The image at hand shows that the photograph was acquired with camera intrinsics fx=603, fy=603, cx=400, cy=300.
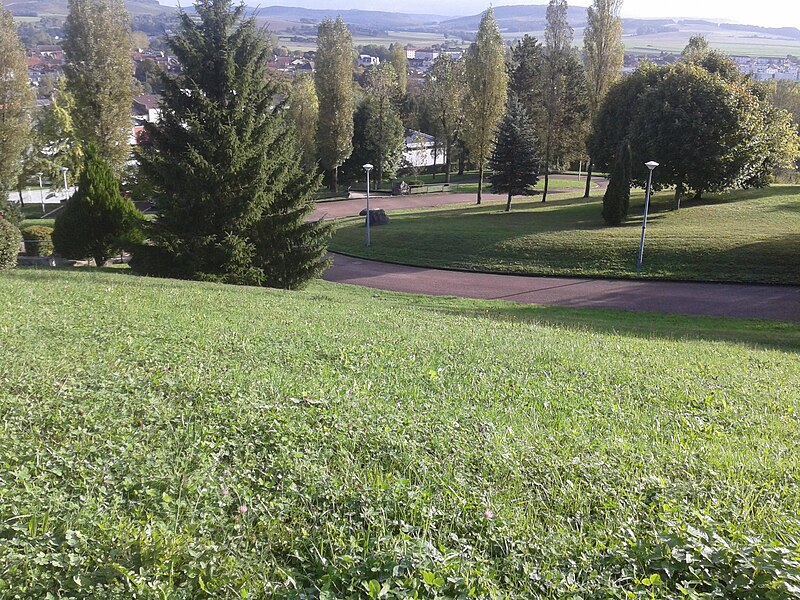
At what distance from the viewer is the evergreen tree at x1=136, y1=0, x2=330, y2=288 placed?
56.4 ft

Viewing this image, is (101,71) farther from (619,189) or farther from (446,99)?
(446,99)

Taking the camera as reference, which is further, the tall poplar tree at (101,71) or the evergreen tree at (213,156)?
the tall poplar tree at (101,71)

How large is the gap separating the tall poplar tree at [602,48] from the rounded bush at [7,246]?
112 feet

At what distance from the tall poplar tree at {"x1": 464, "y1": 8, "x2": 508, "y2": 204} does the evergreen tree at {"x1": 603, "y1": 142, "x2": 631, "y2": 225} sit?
1155 centimetres

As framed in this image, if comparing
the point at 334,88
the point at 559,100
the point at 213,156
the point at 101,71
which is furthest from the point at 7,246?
the point at 559,100

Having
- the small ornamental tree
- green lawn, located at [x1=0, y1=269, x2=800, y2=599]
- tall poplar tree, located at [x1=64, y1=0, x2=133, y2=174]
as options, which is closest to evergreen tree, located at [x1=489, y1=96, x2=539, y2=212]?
tall poplar tree, located at [x1=64, y1=0, x2=133, y2=174]

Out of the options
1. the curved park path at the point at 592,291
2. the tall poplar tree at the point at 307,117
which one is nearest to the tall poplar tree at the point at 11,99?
the tall poplar tree at the point at 307,117

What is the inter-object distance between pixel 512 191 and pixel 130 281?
94.5 ft

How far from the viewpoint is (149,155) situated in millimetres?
16984

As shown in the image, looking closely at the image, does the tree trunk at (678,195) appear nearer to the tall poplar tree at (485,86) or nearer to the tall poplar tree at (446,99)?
the tall poplar tree at (485,86)

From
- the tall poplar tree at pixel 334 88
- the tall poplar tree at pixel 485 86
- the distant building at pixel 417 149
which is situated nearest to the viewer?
the tall poplar tree at pixel 485 86

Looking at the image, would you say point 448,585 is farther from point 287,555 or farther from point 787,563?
point 787,563

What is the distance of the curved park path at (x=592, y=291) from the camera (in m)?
19.6

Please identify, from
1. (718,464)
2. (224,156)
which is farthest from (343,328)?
(224,156)
